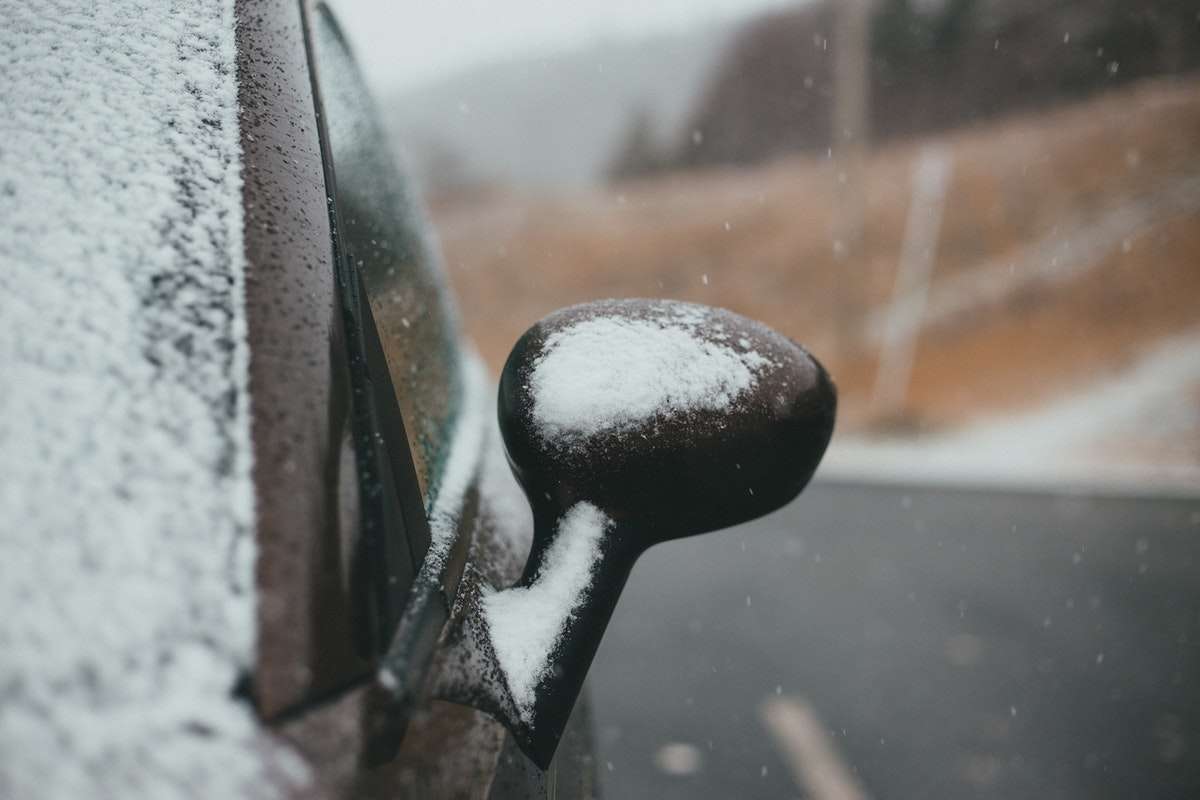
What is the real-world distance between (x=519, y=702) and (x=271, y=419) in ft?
1.15

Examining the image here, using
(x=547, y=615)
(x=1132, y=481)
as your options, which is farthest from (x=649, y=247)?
(x=547, y=615)

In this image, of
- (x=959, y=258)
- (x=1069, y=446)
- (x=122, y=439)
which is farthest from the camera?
(x=959, y=258)

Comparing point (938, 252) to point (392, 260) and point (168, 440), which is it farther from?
point (168, 440)

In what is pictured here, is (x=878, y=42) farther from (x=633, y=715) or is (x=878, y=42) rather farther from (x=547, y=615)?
(x=547, y=615)

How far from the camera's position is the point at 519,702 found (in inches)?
28.9

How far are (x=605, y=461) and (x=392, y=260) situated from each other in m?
0.64

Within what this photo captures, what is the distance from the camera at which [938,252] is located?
58.2ft

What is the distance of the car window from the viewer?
985 millimetres

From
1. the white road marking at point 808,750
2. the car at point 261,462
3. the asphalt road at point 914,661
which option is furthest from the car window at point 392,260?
the white road marking at point 808,750

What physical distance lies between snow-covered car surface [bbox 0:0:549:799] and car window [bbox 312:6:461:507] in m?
0.18

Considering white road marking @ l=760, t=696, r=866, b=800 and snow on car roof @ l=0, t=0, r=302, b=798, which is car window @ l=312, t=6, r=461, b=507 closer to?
snow on car roof @ l=0, t=0, r=302, b=798

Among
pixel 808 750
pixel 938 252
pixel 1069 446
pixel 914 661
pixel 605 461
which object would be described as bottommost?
pixel 938 252

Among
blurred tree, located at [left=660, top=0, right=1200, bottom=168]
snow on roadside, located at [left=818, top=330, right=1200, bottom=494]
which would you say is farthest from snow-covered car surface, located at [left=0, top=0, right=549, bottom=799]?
blurred tree, located at [left=660, top=0, right=1200, bottom=168]

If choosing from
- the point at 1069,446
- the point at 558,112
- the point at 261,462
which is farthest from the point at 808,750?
the point at 558,112
